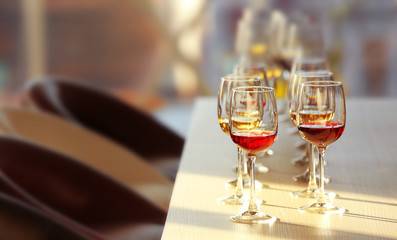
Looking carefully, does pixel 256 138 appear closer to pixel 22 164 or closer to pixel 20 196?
pixel 20 196

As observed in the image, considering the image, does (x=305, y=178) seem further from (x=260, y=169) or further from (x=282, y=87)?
(x=282, y=87)

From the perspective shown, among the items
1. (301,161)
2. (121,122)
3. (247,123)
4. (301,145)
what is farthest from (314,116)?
(121,122)

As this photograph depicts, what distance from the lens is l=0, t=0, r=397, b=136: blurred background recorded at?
218 inches

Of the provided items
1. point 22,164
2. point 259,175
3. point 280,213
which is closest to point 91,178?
point 22,164

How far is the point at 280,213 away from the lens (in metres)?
1.03

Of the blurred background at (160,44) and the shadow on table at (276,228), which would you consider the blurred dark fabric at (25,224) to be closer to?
the shadow on table at (276,228)

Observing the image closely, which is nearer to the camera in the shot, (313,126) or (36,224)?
(313,126)

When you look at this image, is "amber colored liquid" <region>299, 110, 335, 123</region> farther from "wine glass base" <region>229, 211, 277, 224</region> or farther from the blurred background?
the blurred background

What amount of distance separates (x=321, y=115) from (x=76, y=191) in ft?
2.87

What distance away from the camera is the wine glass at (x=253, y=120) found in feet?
3.32

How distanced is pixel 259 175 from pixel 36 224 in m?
0.44

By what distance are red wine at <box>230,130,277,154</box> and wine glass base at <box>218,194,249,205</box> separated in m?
0.11

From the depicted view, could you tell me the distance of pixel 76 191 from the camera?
174 centimetres

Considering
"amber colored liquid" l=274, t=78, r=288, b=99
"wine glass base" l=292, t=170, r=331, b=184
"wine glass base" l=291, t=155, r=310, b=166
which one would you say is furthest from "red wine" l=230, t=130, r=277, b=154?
"amber colored liquid" l=274, t=78, r=288, b=99
